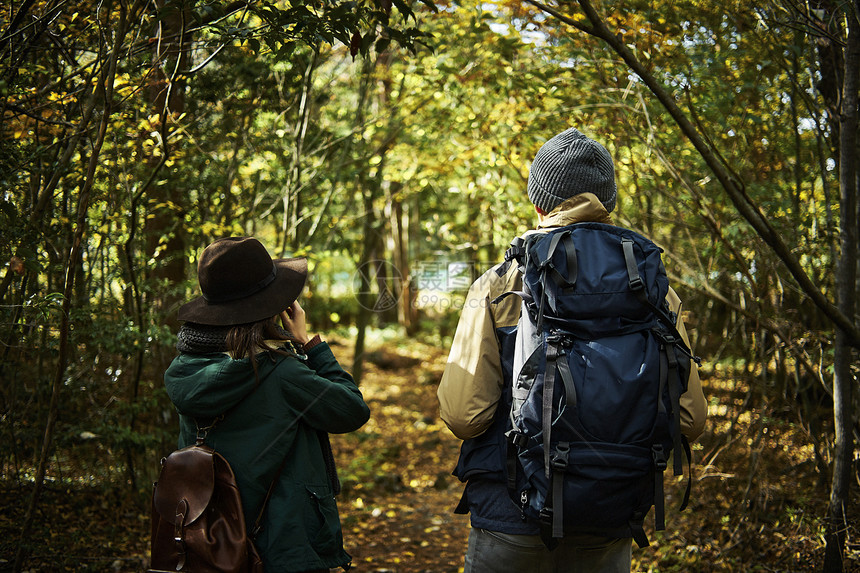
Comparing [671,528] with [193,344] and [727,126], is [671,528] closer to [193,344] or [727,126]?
[727,126]

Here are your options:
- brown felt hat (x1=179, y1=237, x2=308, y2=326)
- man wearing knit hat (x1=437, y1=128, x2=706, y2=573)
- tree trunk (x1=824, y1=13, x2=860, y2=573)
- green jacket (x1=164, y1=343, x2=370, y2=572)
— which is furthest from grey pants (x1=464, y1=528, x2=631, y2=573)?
tree trunk (x1=824, y1=13, x2=860, y2=573)

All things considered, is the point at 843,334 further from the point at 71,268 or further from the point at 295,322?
the point at 71,268

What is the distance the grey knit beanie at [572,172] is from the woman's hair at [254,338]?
40.8 inches

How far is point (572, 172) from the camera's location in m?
2.09

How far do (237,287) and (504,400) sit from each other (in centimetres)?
104

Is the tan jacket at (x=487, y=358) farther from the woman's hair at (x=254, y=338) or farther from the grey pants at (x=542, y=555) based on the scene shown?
the woman's hair at (x=254, y=338)

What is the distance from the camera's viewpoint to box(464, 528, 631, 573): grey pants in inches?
76.6

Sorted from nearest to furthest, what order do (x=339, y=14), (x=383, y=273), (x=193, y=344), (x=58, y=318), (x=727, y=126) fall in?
(x=193, y=344) → (x=339, y=14) → (x=58, y=318) → (x=727, y=126) → (x=383, y=273)

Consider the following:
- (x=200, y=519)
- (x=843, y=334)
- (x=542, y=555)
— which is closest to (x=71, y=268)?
(x=200, y=519)

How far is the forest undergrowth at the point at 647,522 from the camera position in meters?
3.93

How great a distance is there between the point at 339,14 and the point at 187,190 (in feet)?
9.35

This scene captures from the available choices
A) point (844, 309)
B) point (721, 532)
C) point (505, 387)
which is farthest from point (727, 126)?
point (505, 387)

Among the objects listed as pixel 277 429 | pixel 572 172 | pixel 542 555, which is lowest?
pixel 542 555

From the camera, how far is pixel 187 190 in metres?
5.48
